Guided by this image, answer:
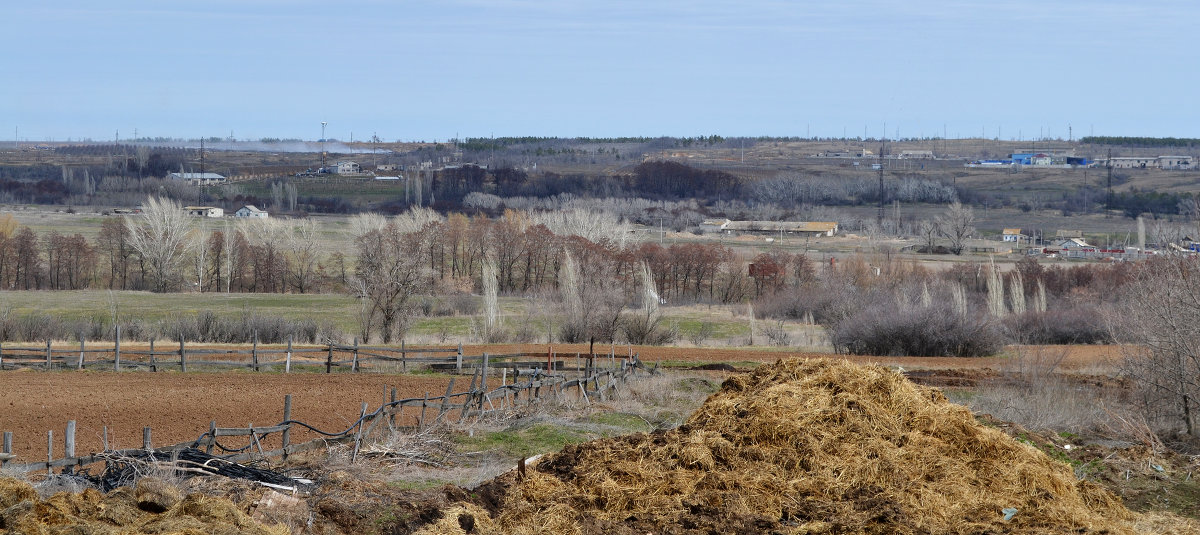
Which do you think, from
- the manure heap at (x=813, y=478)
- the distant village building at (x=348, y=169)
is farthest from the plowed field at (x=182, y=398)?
the distant village building at (x=348, y=169)

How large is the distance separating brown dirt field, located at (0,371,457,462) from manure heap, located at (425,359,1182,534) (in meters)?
9.38

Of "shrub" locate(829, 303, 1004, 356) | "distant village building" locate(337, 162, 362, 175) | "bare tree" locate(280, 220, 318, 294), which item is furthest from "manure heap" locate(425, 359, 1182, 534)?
"distant village building" locate(337, 162, 362, 175)

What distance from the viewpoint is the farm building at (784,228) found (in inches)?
3989

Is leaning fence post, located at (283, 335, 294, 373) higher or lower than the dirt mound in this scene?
lower

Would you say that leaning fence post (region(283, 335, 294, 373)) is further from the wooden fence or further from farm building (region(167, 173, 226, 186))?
farm building (region(167, 173, 226, 186))

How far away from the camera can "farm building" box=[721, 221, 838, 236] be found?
332ft

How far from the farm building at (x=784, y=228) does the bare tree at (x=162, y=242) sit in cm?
5261

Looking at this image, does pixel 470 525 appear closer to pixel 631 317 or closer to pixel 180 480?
pixel 180 480

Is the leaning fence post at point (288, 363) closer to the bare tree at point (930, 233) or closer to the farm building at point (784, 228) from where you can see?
the bare tree at point (930, 233)

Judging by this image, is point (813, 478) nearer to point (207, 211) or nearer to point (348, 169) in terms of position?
point (207, 211)

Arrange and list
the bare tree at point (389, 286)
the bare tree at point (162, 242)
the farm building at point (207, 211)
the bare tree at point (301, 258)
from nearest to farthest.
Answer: the bare tree at point (389, 286), the bare tree at point (162, 242), the bare tree at point (301, 258), the farm building at point (207, 211)

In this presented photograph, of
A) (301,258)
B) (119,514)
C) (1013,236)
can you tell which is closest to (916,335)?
(119,514)

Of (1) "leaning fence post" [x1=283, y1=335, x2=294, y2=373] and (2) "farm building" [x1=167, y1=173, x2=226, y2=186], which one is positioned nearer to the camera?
(1) "leaning fence post" [x1=283, y1=335, x2=294, y2=373]

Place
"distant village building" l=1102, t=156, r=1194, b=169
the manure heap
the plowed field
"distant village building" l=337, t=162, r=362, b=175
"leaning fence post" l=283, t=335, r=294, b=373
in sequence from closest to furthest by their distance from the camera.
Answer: the manure heap
the plowed field
"leaning fence post" l=283, t=335, r=294, b=373
"distant village building" l=1102, t=156, r=1194, b=169
"distant village building" l=337, t=162, r=362, b=175
